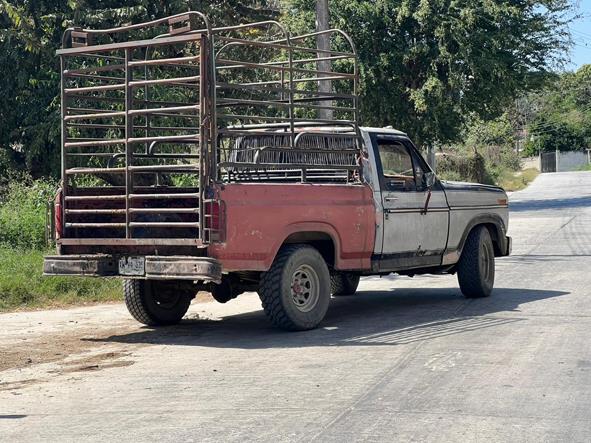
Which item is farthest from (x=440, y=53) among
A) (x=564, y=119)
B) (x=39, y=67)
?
(x=564, y=119)

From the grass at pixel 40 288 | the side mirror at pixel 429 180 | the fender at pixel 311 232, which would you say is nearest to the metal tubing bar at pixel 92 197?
the fender at pixel 311 232

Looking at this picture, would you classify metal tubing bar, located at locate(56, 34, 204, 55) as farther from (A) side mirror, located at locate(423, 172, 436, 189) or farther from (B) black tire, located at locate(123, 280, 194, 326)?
(A) side mirror, located at locate(423, 172, 436, 189)

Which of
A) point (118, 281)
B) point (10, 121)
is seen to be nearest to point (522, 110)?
point (10, 121)

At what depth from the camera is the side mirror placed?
40.1 feet

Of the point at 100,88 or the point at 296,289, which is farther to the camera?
the point at 296,289

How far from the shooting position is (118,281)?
1462cm

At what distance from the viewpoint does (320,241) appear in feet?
36.1

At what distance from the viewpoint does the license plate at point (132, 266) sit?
393 inches

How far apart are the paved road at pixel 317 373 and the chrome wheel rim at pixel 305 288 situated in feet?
1.03

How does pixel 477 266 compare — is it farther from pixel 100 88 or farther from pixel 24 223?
pixel 24 223

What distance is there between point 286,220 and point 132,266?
1545 millimetres

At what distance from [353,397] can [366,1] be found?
2793cm

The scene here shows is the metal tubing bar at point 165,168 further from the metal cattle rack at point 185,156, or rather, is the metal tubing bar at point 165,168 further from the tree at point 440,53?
the tree at point 440,53

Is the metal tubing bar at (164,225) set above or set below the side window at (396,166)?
below
